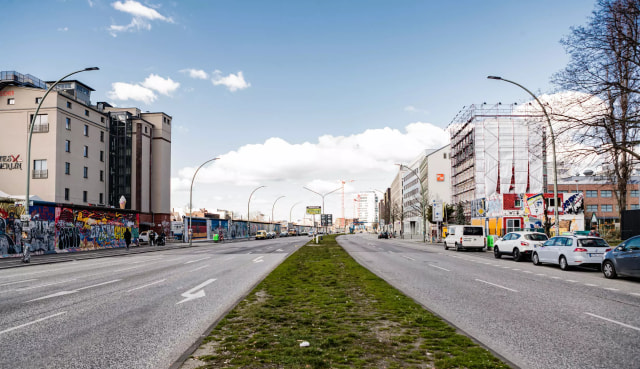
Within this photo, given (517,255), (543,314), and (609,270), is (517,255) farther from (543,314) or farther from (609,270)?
(543,314)

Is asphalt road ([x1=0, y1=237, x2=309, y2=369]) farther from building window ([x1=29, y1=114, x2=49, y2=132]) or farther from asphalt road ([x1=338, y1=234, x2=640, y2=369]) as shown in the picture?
building window ([x1=29, y1=114, x2=49, y2=132])

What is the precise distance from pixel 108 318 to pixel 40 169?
176 ft

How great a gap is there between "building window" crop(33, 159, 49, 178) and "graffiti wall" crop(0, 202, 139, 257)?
58.1 feet

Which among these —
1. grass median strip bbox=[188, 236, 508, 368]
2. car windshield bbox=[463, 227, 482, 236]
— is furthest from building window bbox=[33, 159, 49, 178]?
grass median strip bbox=[188, 236, 508, 368]

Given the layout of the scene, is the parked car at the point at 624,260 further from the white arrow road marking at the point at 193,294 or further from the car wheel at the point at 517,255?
the white arrow road marking at the point at 193,294

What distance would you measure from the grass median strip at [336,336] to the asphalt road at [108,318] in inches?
26.2

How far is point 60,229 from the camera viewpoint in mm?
32438

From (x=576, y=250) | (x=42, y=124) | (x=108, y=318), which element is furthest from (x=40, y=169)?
(x=576, y=250)

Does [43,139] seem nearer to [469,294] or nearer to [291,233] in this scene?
[469,294]

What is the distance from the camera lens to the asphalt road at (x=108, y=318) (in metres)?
5.79

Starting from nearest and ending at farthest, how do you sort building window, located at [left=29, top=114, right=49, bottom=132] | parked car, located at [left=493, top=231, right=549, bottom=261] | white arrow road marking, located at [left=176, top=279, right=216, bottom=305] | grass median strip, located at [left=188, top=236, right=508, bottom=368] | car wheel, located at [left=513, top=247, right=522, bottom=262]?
grass median strip, located at [left=188, top=236, right=508, bottom=368]
white arrow road marking, located at [left=176, top=279, right=216, bottom=305]
parked car, located at [left=493, top=231, right=549, bottom=261]
car wheel, located at [left=513, top=247, right=522, bottom=262]
building window, located at [left=29, top=114, right=49, bottom=132]

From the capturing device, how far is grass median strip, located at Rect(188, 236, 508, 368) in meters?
5.37

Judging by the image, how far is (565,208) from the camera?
144ft

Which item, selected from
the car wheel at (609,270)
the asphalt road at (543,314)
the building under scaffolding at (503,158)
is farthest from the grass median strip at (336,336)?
the building under scaffolding at (503,158)
